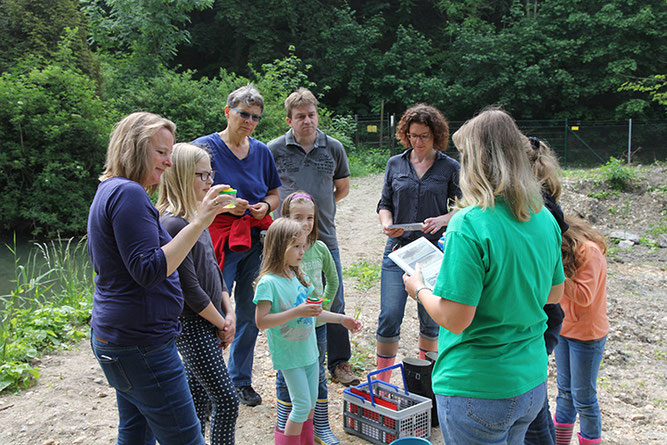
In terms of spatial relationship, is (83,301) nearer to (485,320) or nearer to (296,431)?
(296,431)

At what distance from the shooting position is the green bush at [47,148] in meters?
12.1

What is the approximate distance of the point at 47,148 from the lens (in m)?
12.5

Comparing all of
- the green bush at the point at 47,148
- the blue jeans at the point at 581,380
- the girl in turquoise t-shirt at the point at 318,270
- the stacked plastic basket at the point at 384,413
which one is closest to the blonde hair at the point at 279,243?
the girl in turquoise t-shirt at the point at 318,270

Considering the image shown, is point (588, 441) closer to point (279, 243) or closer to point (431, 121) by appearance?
point (279, 243)

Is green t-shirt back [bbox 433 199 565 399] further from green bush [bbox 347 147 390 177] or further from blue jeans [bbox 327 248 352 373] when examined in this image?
green bush [bbox 347 147 390 177]

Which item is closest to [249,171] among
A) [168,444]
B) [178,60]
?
[168,444]

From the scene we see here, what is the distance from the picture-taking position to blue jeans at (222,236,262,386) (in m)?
3.52

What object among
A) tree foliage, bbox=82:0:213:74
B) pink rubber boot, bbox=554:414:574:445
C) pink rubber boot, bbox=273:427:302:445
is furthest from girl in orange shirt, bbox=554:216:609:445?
tree foliage, bbox=82:0:213:74

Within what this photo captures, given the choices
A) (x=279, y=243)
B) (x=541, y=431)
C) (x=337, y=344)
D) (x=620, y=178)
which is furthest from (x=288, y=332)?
(x=620, y=178)

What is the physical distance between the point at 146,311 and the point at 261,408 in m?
1.90

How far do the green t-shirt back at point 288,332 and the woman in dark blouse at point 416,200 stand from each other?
1023 mm

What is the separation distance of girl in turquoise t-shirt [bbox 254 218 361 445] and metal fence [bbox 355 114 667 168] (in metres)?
19.8

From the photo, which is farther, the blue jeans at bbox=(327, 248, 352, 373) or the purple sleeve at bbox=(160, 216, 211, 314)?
the blue jeans at bbox=(327, 248, 352, 373)

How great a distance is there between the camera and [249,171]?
3.54 meters
